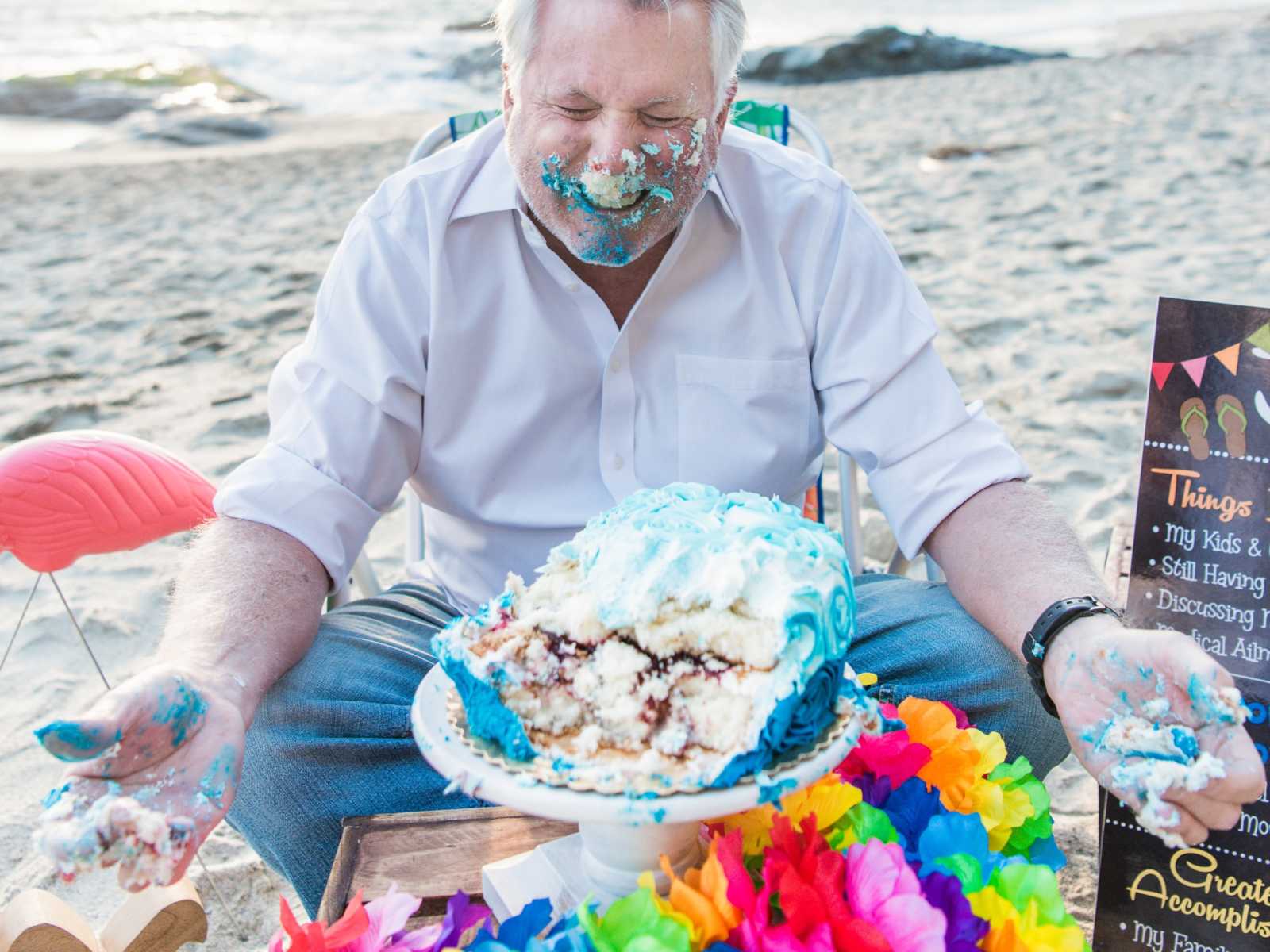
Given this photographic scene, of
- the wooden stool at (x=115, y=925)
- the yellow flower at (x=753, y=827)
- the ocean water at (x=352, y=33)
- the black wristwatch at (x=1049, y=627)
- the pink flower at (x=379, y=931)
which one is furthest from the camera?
the ocean water at (x=352, y=33)

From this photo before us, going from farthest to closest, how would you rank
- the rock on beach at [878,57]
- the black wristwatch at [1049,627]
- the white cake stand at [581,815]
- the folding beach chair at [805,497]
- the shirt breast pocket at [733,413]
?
the rock on beach at [878,57], the folding beach chair at [805,497], the shirt breast pocket at [733,413], the black wristwatch at [1049,627], the white cake stand at [581,815]

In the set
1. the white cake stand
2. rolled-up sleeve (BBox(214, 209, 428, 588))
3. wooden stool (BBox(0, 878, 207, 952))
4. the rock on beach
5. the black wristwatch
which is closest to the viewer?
the white cake stand

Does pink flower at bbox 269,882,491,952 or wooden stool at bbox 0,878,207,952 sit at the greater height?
pink flower at bbox 269,882,491,952

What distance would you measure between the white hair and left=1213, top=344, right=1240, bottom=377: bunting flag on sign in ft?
2.47

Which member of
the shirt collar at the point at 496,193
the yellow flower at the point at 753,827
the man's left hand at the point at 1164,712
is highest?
the shirt collar at the point at 496,193

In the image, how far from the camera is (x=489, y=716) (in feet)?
3.35

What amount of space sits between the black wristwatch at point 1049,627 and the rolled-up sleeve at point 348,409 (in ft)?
3.01

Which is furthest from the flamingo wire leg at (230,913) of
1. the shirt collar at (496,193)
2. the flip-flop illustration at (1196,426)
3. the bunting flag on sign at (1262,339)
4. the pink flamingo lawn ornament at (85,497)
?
the bunting flag on sign at (1262,339)

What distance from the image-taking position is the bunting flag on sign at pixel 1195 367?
1.25 metres

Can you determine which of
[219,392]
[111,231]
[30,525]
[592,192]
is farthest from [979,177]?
[30,525]

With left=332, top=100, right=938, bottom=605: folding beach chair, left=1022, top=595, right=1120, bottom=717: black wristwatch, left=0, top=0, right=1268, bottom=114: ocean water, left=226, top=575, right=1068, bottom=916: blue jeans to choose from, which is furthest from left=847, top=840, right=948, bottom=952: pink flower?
left=0, top=0, right=1268, bottom=114: ocean water

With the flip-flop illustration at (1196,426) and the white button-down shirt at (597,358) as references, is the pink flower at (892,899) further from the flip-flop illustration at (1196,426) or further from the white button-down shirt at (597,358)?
the white button-down shirt at (597,358)

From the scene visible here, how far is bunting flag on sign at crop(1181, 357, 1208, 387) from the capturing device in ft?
4.11

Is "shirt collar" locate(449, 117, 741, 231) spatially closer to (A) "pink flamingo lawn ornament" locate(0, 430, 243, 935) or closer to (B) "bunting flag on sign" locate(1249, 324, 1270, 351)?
(A) "pink flamingo lawn ornament" locate(0, 430, 243, 935)
